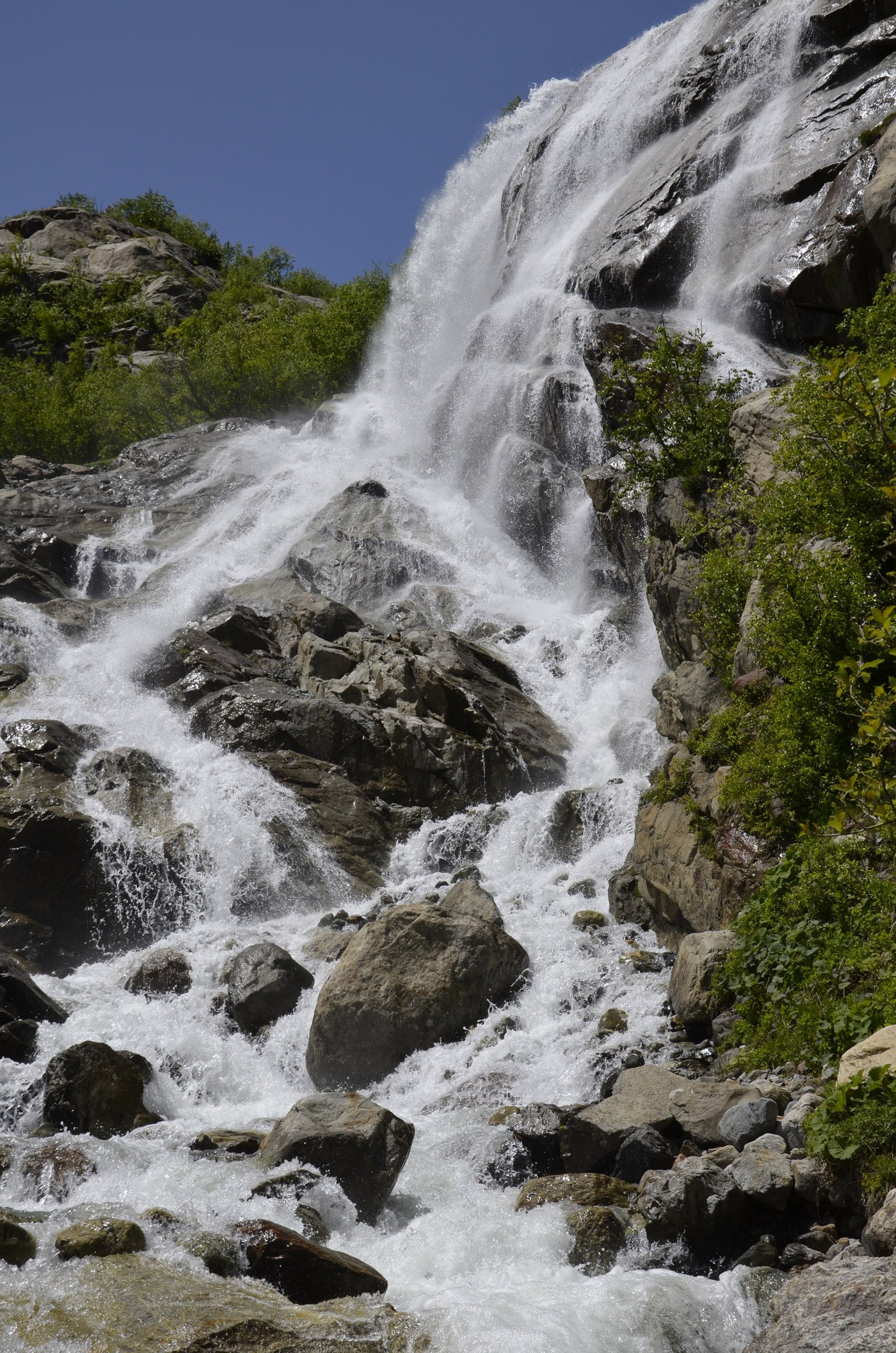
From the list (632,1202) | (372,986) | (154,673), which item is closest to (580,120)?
(154,673)

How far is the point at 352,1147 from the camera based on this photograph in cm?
865

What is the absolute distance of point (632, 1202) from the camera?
7918 mm

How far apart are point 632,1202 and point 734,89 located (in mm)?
34874

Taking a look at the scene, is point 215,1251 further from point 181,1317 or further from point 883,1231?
point 883,1231

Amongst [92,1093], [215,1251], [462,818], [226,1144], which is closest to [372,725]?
[462,818]

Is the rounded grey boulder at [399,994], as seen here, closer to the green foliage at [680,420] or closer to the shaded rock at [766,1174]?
the shaded rock at [766,1174]

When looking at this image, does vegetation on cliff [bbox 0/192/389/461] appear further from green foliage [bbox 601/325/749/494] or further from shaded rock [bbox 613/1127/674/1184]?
shaded rock [bbox 613/1127/674/1184]

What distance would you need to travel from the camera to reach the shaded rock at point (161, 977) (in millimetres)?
14805

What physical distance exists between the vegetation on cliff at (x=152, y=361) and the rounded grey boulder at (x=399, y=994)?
131 ft

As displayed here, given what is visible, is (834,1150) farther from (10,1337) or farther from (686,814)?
(686,814)

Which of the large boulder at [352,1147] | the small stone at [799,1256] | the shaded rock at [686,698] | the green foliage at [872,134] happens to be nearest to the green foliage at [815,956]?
the small stone at [799,1256]

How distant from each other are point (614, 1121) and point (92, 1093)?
5.79 metres

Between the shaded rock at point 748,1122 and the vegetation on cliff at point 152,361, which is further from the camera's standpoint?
the vegetation on cliff at point 152,361

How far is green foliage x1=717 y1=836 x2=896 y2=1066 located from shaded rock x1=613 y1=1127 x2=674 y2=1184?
1.40 m
